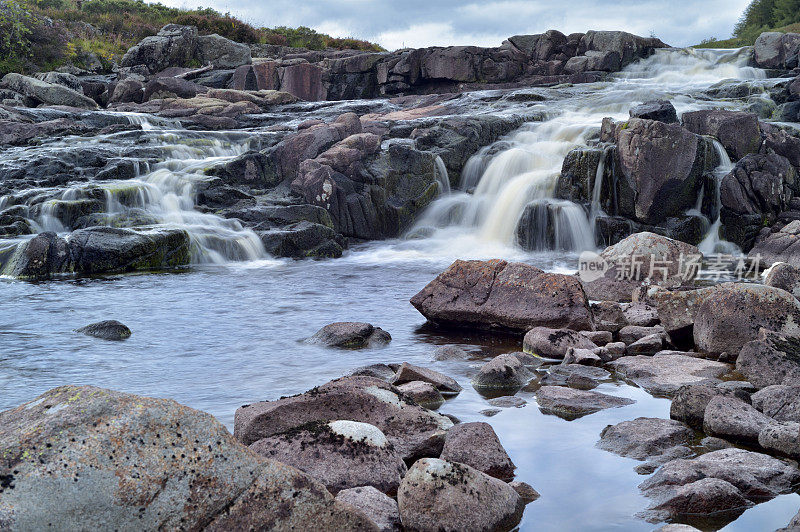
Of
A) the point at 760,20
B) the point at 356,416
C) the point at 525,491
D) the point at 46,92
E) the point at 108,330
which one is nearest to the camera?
the point at 525,491

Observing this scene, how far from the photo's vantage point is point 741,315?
7.47 metres

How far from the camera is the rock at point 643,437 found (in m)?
5.04

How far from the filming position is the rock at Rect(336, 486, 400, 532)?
386 centimetres

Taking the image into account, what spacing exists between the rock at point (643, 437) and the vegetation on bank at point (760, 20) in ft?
165

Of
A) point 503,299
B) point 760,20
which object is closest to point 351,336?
point 503,299

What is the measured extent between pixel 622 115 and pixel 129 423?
893 inches

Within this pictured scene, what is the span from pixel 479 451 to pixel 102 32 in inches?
1791

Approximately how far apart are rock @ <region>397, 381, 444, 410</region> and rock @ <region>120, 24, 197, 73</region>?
117 ft

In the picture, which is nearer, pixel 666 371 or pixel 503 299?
pixel 666 371

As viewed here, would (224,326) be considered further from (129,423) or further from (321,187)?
(321,187)

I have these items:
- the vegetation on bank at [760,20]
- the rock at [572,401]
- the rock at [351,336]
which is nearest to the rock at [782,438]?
the rock at [572,401]

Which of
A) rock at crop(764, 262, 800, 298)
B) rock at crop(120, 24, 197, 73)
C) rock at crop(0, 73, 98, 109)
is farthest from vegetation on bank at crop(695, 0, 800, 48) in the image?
rock at crop(764, 262, 800, 298)

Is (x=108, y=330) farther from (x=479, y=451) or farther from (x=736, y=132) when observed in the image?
(x=736, y=132)

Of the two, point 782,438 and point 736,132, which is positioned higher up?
point 736,132
